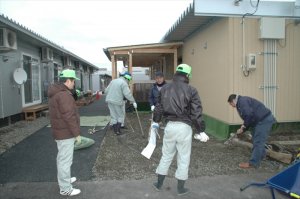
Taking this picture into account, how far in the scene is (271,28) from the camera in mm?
7082

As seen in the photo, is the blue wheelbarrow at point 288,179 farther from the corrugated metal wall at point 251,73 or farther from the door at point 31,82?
the door at point 31,82

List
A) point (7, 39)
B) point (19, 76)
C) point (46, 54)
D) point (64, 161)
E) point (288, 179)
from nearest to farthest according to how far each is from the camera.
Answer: point (288, 179) → point (64, 161) → point (7, 39) → point (19, 76) → point (46, 54)

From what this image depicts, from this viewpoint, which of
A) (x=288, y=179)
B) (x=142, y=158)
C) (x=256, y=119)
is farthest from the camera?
(x=142, y=158)

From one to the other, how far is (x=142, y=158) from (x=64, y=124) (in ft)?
7.53

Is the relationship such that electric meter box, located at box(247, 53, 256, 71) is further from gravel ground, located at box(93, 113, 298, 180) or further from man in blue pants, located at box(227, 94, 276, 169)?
man in blue pants, located at box(227, 94, 276, 169)

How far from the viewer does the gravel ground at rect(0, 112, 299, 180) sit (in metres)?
5.11

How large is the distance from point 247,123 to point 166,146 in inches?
69.9

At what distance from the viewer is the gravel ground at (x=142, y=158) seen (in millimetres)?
5109

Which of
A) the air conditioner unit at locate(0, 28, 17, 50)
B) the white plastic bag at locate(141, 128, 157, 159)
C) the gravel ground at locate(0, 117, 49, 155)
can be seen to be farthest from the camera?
the air conditioner unit at locate(0, 28, 17, 50)

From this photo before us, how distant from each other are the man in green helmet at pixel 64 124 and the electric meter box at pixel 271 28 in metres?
4.88

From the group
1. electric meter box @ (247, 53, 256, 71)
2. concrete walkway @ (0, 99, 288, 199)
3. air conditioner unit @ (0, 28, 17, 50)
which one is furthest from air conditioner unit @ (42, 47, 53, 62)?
concrete walkway @ (0, 99, 288, 199)

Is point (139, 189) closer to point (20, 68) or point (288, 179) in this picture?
point (288, 179)

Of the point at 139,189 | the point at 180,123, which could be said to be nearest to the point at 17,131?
the point at 139,189

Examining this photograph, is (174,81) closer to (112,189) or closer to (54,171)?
(112,189)
